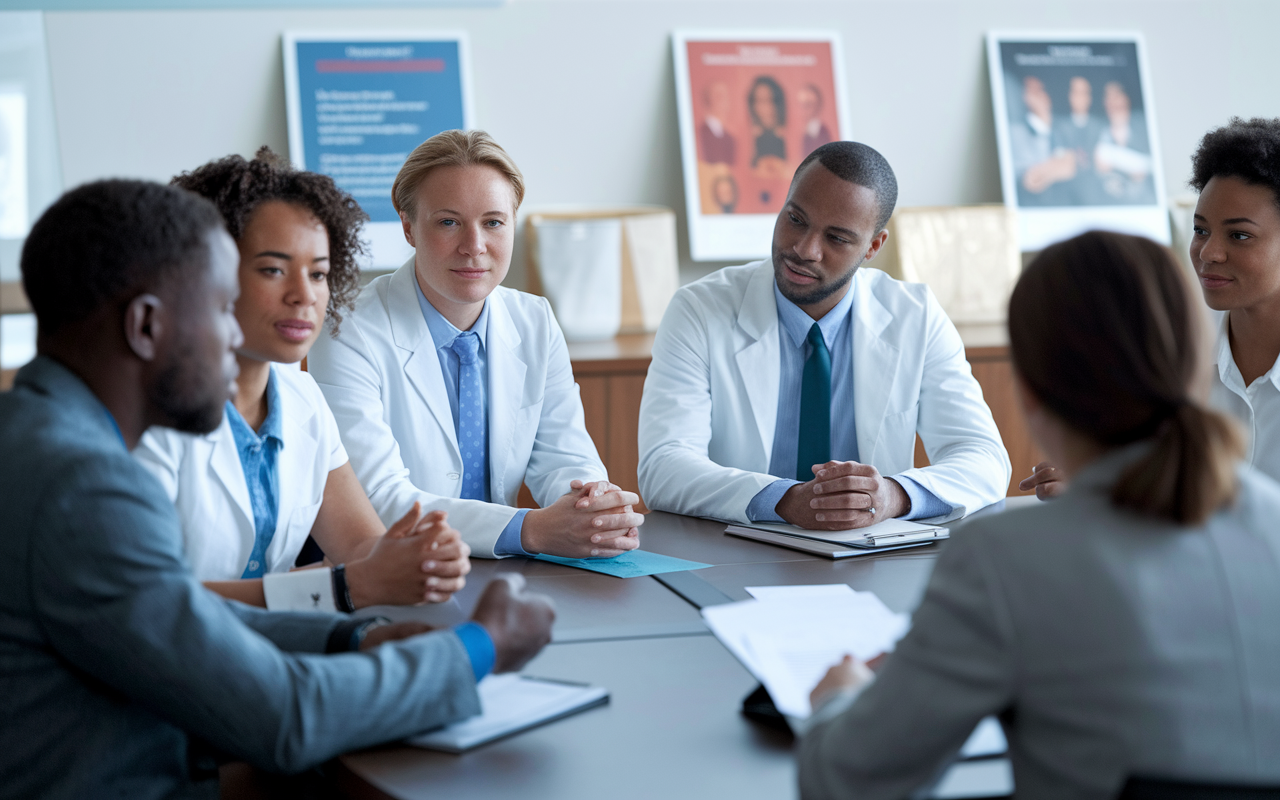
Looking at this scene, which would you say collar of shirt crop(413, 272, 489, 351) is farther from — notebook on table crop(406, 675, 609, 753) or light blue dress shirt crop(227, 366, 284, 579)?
notebook on table crop(406, 675, 609, 753)

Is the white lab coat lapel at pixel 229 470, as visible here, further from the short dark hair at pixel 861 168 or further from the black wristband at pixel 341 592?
the short dark hair at pixel 861 168

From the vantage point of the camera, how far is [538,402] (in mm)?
2350

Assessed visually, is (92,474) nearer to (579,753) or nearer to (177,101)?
(579,753)

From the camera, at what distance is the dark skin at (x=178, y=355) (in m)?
1.03

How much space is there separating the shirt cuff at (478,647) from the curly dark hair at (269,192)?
82 centimetres

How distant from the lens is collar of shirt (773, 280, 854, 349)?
2.41 m

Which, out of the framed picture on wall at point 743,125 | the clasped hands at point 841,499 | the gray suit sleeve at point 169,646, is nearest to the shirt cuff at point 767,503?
the clasped hands at point 841,499

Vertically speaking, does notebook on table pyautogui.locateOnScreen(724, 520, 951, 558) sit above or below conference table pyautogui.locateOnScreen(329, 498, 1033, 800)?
above

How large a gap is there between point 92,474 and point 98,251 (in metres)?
0.22

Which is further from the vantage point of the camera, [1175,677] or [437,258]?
[437,258]

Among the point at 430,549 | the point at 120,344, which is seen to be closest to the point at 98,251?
the point at 120,344

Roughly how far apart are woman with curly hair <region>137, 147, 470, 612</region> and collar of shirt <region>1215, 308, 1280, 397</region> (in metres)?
1.56

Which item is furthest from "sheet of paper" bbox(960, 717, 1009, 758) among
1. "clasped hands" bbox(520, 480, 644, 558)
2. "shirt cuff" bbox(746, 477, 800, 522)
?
"shirt cuff" bbox(746, 477, 800, 522)

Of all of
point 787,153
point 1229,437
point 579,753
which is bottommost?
point 579,753
